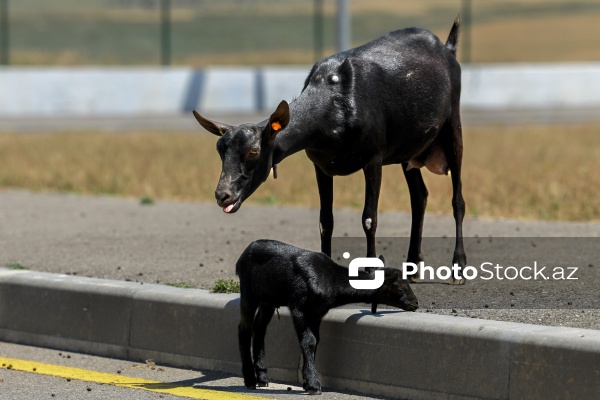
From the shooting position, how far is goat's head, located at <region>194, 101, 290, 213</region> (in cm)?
723

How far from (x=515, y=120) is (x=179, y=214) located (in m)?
19.4

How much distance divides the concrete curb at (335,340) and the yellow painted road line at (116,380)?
1.38 ft

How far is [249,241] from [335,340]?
387cm

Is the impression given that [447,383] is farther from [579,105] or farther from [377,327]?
[579,105]

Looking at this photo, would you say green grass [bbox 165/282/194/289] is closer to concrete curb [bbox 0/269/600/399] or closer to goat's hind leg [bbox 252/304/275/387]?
concrete curb [bbox 0/269/600/399]

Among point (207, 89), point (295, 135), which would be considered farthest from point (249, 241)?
point (207, 89)

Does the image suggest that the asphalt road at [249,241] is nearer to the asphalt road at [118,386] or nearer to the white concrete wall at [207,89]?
the asphalt road at [118,386]

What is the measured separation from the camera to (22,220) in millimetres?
13227

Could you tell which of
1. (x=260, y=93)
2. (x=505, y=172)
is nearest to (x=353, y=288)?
(x=505, y=172)

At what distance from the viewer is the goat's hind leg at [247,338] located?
7.38 meters

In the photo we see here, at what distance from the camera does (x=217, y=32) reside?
43094mm

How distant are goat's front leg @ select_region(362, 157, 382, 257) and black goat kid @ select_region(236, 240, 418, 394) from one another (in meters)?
0.66

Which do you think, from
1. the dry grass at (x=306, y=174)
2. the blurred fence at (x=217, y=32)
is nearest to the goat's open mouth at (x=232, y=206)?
the dry grass at (x=306, y=174)

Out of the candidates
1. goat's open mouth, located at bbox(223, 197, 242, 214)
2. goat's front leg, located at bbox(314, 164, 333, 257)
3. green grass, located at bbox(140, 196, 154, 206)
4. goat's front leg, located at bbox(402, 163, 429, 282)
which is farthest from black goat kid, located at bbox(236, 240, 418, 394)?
green grass, located at bbox(140, 196, 154, 206)
